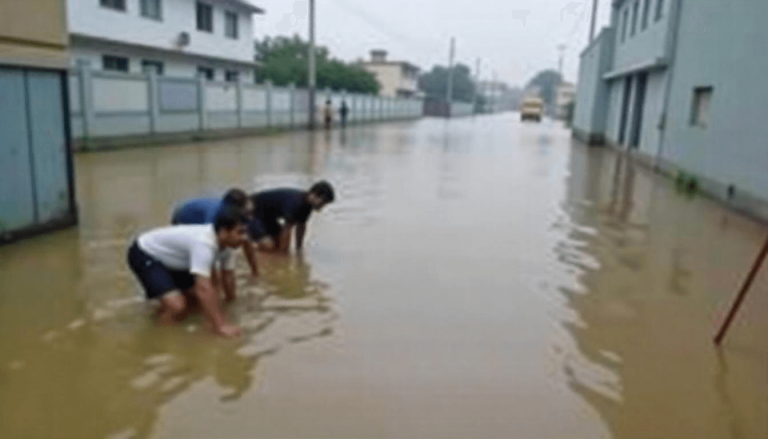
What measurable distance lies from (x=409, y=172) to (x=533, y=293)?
31.1 ft

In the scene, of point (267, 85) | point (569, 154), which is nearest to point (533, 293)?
point (569, 154)

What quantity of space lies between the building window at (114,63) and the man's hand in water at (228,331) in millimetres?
21739

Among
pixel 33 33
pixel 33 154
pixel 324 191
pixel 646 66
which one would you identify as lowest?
pixel 324 191

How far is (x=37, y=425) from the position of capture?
373 cm

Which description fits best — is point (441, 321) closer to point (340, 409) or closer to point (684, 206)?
point (340, 409)

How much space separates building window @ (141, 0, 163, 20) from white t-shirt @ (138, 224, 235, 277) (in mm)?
23543

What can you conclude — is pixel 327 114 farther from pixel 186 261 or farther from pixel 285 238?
pixel 186 261

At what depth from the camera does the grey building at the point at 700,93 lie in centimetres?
1151

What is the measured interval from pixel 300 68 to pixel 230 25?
18.0 m

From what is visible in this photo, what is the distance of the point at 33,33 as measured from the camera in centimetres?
740

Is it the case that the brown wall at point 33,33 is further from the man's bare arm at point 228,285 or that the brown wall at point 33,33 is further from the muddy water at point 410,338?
the man's bare arm at point 228,285

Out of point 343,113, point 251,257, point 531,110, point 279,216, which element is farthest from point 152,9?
point 531,110

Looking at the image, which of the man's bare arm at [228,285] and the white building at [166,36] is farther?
the white building at [166,36]

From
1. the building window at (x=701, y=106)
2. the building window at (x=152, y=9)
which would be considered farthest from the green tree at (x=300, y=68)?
the building window at (x=701, y=106)
